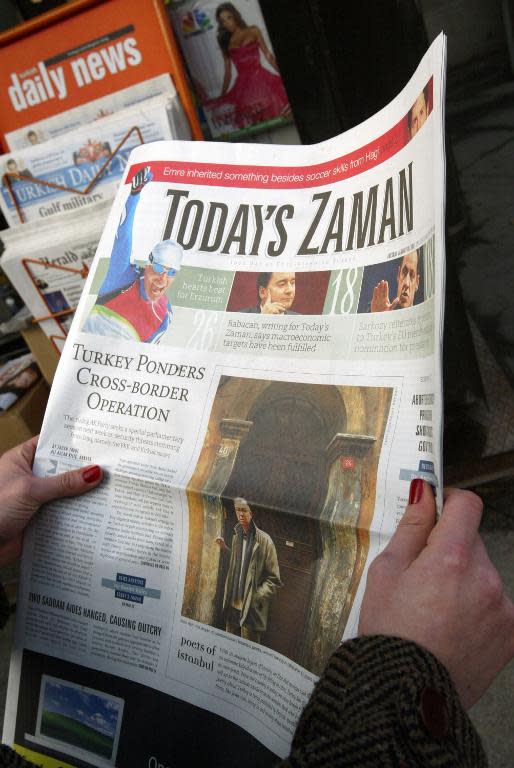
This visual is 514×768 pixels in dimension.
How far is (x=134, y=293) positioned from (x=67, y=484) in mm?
183

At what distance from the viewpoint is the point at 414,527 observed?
15.6 inches

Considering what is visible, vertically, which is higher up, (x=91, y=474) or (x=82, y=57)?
(x=82, y=57)

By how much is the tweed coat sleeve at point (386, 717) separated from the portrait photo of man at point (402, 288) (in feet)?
0.77

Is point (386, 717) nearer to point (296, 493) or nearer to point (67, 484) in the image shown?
point (296, 493)

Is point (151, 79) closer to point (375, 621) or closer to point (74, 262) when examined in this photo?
point (74, 262)

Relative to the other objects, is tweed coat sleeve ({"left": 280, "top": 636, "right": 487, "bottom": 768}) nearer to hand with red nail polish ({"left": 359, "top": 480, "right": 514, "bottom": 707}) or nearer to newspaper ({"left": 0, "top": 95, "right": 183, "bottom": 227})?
hand with red nail polish ({"left": 359, "top": 480, "right": 514, "bottom": 707})

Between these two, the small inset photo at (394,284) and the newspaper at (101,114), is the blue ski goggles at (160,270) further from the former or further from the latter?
the newspaper at (101,114)

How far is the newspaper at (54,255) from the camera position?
1.06 metres

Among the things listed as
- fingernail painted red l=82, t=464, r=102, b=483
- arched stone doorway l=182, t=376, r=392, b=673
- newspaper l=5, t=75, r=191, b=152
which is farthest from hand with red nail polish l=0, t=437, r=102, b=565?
newspaper l=5, t=75, r=191, b=152

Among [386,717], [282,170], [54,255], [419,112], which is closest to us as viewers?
[386,717]

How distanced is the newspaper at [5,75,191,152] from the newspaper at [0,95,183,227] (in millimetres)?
28

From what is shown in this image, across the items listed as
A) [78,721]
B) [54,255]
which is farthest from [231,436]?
[54,255]

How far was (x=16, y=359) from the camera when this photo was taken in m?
1.47

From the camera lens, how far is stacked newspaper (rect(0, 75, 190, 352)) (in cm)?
104
